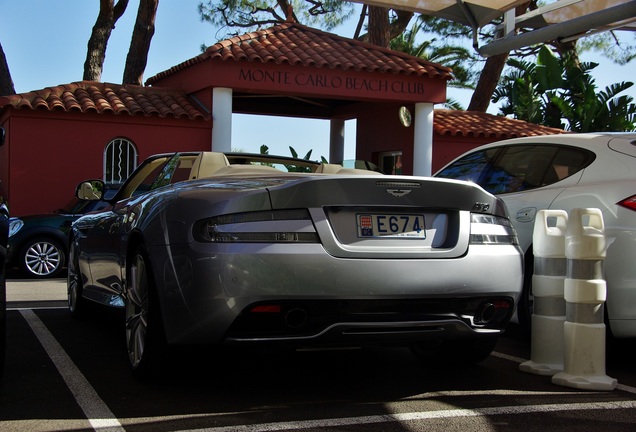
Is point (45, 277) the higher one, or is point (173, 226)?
point (173, 226)

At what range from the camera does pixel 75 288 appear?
7324 mm

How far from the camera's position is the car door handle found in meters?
6.04

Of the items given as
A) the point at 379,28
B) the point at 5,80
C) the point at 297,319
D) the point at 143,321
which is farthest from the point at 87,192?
the point at 379,28

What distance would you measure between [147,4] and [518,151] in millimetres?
21252

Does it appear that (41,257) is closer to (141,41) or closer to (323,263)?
(323,263)

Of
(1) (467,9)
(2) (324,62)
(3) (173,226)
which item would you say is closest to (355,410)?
(3) (173,226)

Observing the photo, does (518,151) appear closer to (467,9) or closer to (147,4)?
(467,9)

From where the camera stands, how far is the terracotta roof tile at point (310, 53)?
703 inches

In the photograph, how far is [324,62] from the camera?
1836 centimetres

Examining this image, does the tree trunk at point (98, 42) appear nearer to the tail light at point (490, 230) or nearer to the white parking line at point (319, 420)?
the white parking line at point (319, 420)

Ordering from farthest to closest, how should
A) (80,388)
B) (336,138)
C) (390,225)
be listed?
(336,138) → (80,388) → (390,225)

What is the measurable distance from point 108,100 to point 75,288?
11.2m

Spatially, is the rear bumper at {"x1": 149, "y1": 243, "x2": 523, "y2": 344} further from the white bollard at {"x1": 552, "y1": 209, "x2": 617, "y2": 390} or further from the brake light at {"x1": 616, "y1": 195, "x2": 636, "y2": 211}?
the brake light at {"x1": 616, "y1": 195, "x2": 636, "y2": 211}

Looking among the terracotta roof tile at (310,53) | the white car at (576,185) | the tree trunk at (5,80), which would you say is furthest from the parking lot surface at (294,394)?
the tree trunk at (5,80)
